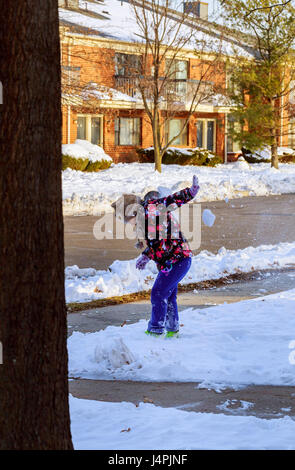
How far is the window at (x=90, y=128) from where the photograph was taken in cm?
3759

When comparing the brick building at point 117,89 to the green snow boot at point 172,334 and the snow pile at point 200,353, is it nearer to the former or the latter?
the snow pile at point 200,353

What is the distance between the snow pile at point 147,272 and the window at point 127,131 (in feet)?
90.3

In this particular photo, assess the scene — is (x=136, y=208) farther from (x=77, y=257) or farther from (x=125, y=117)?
(x=125, y=117)

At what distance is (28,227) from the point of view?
3.34m

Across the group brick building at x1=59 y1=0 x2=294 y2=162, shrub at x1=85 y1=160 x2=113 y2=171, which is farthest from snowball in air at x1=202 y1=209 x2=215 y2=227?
brick building at x1=59 y1=0 x2=294 y2=162

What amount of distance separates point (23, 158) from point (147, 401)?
8.23ft

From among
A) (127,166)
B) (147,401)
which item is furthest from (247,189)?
(147,401)

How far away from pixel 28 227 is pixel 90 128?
115 ft

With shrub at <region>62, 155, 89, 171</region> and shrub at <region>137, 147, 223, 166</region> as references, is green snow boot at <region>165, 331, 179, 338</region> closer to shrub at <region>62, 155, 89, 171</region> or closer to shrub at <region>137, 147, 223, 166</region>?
shrub at <region>62, 155, 89, 171</region>

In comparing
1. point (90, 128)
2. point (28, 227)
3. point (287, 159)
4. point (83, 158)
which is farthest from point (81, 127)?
point (28, 227)

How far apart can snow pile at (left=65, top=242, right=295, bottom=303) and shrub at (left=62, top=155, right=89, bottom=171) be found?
1990cm

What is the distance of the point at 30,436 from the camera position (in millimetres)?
3367

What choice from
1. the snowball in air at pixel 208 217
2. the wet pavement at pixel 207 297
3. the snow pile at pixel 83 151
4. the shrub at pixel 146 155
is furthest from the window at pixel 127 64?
the snowball in air at pixel 208 217

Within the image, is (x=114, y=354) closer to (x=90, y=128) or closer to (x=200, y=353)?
(x=200, y=353)
